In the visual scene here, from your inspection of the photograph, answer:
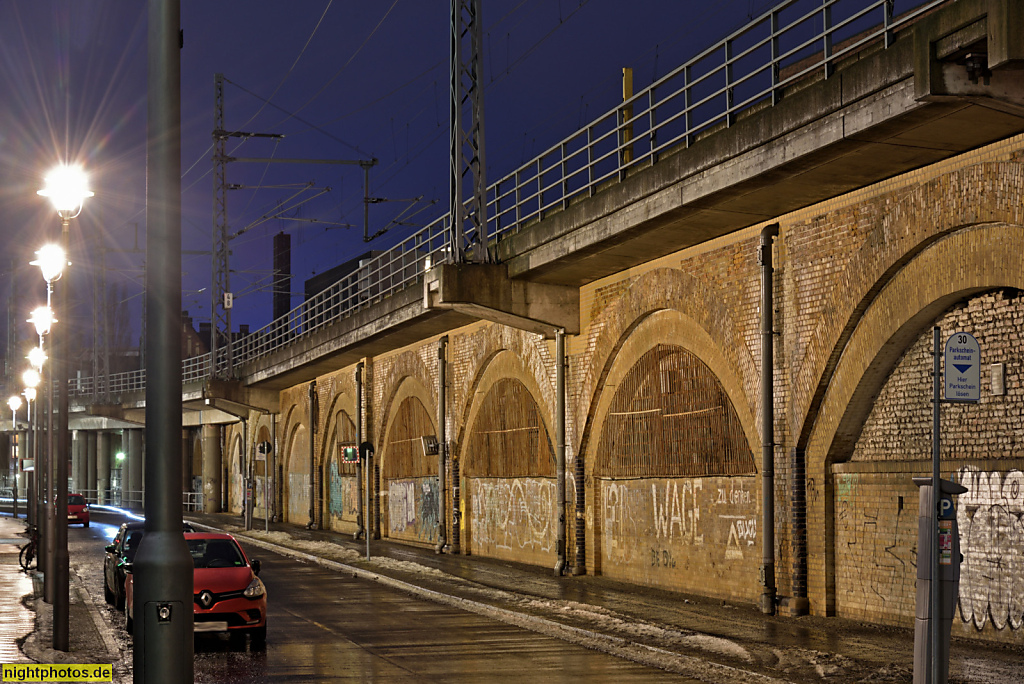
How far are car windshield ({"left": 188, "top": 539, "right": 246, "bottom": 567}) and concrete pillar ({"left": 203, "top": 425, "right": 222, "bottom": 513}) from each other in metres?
48.8

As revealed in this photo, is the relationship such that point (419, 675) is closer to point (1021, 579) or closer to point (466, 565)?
point (1021, 579)

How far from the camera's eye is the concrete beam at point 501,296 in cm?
2425

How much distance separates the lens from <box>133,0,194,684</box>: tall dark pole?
670cm

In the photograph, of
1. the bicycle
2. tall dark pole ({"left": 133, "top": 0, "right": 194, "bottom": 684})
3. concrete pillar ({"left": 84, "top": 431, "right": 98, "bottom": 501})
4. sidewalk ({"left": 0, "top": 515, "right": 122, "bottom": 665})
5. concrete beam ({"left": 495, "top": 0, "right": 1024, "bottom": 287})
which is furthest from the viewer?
concrete pillar ({"left": 84, "top": 431, "right": 98, "bottom": 501})

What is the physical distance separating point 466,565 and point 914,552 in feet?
46.6

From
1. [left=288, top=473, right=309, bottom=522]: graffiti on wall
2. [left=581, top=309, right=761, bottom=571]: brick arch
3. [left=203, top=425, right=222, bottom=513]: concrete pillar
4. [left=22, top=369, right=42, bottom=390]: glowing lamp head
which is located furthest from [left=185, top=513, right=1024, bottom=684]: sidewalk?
[left=203, top=425, right=222, bottom=513]: concrete pillar

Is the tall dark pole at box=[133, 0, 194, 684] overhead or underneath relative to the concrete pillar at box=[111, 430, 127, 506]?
overhead

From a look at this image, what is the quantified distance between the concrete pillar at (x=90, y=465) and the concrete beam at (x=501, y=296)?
66.4 m

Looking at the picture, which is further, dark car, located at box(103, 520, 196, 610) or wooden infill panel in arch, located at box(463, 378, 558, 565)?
wooden infill panel in arch, located at box(463, 378, 558, 565)

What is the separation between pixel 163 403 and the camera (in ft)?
22.6

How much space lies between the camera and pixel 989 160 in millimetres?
13758

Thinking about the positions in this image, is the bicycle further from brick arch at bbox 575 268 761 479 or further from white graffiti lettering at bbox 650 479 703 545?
white graffiti lettering at bbox 650 479 703 545

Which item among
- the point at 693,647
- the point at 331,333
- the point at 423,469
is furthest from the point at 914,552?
the point at 331,333

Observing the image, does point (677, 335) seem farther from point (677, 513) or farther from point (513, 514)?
point (513, 514)
